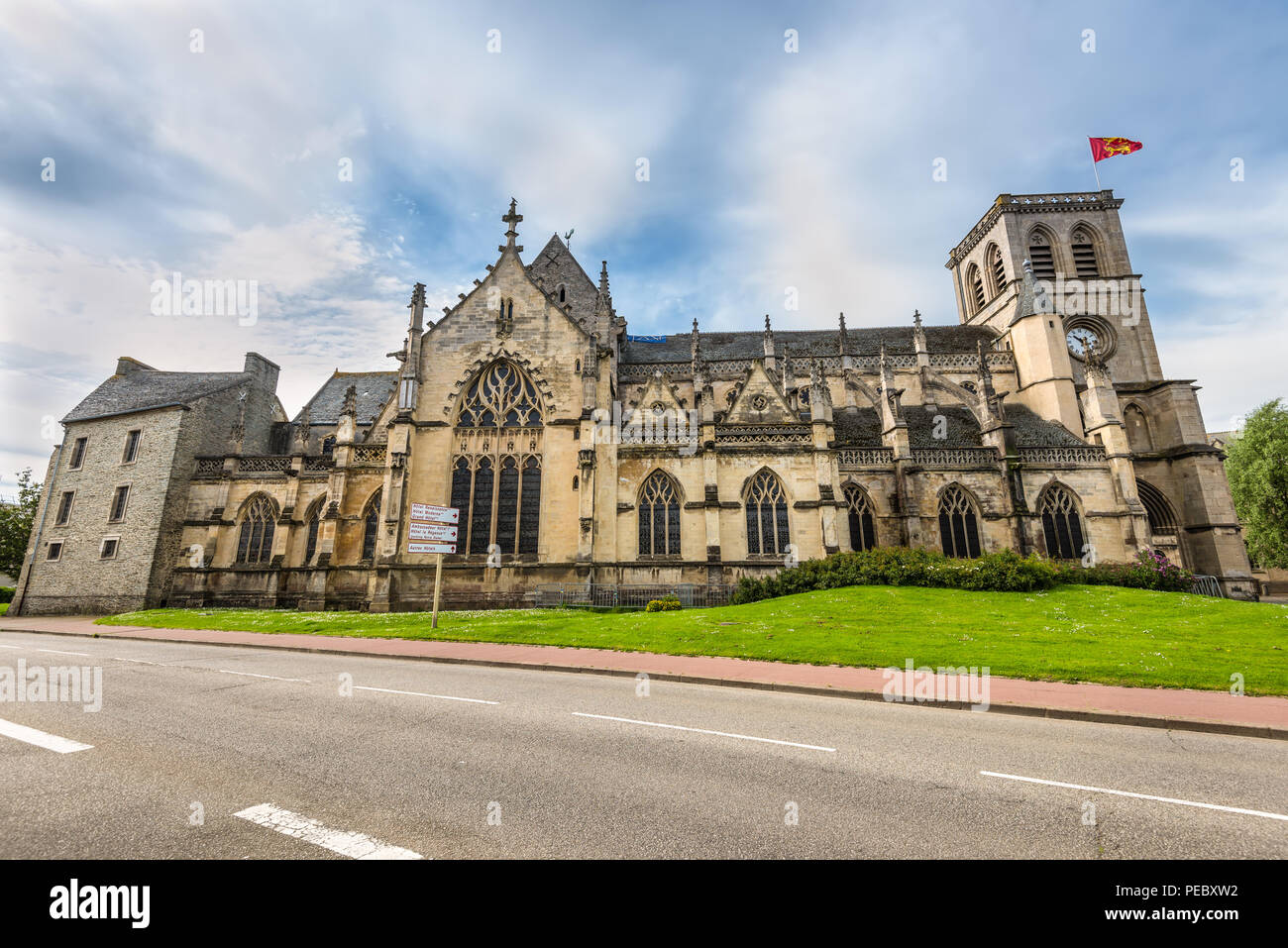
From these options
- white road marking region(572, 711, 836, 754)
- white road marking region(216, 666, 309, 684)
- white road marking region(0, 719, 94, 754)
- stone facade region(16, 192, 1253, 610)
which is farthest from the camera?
stone facade region(16, 192, 1253, 610)

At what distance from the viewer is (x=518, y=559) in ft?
82.8

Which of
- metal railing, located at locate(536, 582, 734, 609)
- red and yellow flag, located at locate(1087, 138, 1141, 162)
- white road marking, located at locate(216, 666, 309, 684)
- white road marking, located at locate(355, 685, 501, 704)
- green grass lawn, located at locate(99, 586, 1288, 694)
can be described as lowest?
white road marking, located at locate(355, 685, 501, 704)

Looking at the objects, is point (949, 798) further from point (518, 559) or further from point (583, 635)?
point (518, 559)

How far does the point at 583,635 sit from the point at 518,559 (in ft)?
33.7

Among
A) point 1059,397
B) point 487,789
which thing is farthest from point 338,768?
point 1059,397

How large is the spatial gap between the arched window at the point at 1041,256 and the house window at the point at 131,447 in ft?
219

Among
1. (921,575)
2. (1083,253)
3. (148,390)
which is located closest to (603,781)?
(921,575)

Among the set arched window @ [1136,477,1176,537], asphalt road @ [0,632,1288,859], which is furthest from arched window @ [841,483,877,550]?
asphalt road @ [0,632,1288,859]

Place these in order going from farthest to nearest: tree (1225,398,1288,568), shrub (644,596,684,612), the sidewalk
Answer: tree (1225,398,1288,568)
shrub (644,596,684,612)
the sidewalk

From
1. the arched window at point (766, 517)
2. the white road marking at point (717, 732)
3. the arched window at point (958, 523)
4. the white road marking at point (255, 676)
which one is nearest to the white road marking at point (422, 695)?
the white road marking at point (255, 676)

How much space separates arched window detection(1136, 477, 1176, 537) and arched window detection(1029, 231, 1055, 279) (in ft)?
66.4

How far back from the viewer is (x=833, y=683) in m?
10.3

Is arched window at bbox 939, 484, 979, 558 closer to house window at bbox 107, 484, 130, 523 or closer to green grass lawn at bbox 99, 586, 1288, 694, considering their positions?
green grass lawn at bbox 99, 586, 1288, 694

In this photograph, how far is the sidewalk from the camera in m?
8.08
